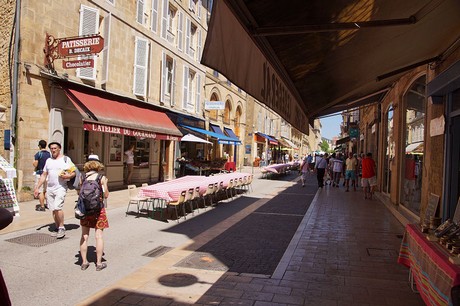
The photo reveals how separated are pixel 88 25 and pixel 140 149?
20.9 ft

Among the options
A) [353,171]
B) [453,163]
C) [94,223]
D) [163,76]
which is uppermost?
[163,76]

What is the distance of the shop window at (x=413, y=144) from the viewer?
8.52 m

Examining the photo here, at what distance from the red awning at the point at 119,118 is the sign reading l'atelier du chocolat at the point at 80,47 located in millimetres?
1396

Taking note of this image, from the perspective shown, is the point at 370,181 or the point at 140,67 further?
the point at 140,67

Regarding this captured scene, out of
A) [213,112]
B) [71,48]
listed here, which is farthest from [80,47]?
[213,112]

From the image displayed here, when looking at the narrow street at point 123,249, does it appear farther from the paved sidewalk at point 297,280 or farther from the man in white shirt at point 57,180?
the man in white shirt at point 57,180

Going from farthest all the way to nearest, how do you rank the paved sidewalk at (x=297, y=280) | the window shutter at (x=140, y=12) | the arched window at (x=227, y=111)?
1. the arched window at (x=227, y=111)
2. the window shutter at (x=140, y=12)
3. the paved sidewalk at (x=297, y=280)

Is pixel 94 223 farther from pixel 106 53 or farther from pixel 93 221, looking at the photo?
pixel 106 53

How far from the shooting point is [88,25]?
43.7 ft

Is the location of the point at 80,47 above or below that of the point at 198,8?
below

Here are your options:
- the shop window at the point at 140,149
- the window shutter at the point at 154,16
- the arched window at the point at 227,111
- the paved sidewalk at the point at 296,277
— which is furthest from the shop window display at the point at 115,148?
the arched window at the point at 227,111

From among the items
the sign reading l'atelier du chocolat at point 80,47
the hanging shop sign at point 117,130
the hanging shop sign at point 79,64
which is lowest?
the hanging shop sign at point 117,130

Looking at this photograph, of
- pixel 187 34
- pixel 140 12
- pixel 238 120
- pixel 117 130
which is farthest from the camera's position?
pixel 238 120

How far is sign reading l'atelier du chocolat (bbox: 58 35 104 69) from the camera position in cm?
1089
